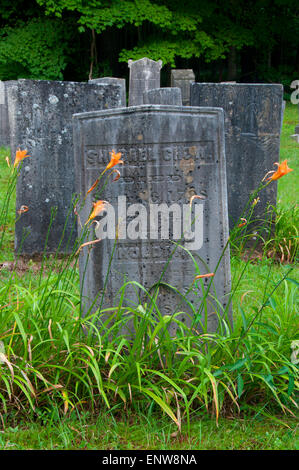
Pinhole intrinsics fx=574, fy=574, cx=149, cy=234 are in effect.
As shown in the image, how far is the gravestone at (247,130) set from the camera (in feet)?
20.2

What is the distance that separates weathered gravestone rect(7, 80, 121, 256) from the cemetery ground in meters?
2.86

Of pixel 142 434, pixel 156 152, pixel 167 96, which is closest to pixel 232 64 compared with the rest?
pixel 167 96

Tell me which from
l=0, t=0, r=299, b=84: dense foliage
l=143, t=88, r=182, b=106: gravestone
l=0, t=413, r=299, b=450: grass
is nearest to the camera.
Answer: l=0, t=413, r=299, b=450: grass

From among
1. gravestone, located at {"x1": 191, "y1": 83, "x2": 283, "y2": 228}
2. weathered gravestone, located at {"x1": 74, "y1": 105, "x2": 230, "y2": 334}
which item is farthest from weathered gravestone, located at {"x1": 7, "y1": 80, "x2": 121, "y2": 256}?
weathered gravestone, located at {"x1": 74, "y1": 105, "x2": 230, "y2": 334}

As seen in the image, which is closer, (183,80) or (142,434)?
(142,434)

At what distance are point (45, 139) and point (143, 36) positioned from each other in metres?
19.3

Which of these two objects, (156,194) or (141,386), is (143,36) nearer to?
(156,194)

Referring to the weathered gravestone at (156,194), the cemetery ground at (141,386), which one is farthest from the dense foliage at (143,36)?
the cemetery ground at (141,386)

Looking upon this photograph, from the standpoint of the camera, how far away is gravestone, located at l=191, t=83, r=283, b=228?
20.2ft

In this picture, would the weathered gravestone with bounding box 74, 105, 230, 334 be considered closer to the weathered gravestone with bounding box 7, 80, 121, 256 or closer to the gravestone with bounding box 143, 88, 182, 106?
the weathered gravestone with bounding box 7, 80, 121, 256

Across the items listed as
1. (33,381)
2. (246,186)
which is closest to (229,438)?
(33,381)

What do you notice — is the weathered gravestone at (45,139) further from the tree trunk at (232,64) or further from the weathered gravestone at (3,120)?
the tree trunk at (232,64)

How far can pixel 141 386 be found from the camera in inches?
121

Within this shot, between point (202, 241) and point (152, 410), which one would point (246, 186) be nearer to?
point (202, 241)
